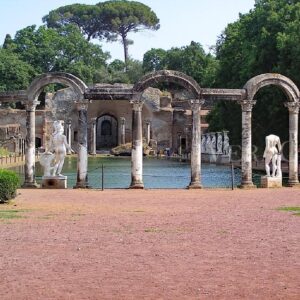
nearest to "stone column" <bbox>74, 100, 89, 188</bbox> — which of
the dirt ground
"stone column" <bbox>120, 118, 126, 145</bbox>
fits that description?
the dirt ground

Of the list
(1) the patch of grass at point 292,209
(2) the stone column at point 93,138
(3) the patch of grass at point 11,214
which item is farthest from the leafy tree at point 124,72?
(3) the patch of grass at point 11,214

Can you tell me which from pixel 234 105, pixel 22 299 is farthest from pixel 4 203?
pixel 234 105

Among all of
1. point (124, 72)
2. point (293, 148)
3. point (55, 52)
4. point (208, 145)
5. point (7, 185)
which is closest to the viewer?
point (7, 185)

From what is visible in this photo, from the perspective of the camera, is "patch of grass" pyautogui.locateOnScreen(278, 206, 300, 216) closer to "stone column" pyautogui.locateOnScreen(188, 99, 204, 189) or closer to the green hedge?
"stone column" pyautogui.locateOnScreen(188, 99, 204, 189)

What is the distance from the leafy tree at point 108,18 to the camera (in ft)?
302

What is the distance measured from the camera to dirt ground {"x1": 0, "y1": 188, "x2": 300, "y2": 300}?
7793 millimetres

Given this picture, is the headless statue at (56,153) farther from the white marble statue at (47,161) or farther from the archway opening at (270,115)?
the archway opening at (270,115)

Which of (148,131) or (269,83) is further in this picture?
(148,131)

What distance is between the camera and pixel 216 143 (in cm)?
5116

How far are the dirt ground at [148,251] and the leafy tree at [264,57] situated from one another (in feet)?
50.7

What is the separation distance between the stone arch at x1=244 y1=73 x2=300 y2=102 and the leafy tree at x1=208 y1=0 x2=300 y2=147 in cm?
720

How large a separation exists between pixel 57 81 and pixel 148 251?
13.1m

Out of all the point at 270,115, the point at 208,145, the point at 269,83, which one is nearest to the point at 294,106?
the point at 269,83

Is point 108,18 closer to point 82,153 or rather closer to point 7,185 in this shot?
point 82,153
